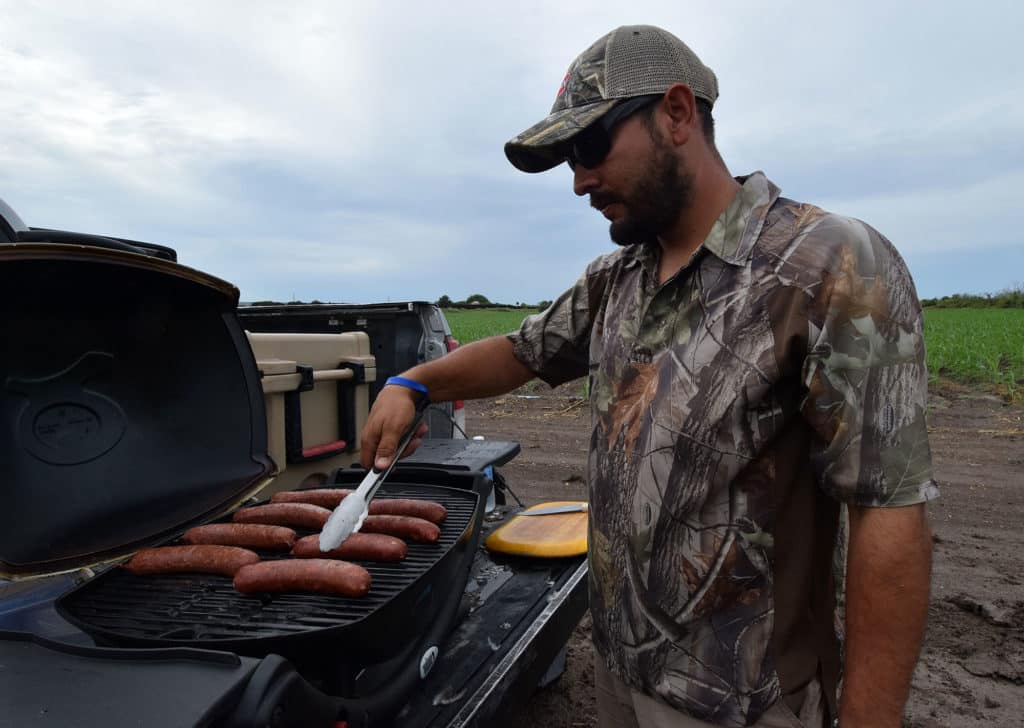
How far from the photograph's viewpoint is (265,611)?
6.41 feet

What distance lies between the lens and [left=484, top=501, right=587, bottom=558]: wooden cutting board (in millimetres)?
3125

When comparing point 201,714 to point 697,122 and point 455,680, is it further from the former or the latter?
point 697,122

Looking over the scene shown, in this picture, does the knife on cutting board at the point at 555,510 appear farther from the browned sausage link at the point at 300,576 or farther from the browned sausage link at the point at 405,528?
the browned sausage link at the point at 300,576

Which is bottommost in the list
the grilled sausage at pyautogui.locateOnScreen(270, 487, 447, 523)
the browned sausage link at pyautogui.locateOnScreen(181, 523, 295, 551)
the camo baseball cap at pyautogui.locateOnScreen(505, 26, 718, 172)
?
the browned sausage link at pyautogui.locateOnScreen(181, 523, 295, 551)

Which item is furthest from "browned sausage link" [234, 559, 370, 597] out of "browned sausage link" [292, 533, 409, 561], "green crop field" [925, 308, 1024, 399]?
"green crop field" [925, 308, 1024, 399]

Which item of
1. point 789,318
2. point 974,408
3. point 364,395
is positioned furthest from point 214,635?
point 974,408

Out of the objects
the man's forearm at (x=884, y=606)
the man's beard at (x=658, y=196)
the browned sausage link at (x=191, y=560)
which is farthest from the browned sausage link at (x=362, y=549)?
the man's forearm at (x=884, y=606)

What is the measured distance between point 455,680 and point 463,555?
403 mm

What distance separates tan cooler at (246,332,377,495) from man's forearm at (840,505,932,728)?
2.28 m

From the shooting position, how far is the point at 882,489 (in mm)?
1424

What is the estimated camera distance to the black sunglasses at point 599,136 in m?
1.71

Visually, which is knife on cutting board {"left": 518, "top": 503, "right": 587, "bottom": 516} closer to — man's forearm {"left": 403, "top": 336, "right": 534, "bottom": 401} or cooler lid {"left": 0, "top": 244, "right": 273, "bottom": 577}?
man's forearm {"left": 403, "top": 336, "right": 534, "bottom": 401}

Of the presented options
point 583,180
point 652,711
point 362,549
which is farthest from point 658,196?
point 362,549

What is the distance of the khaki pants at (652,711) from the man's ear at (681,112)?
1291 mm
